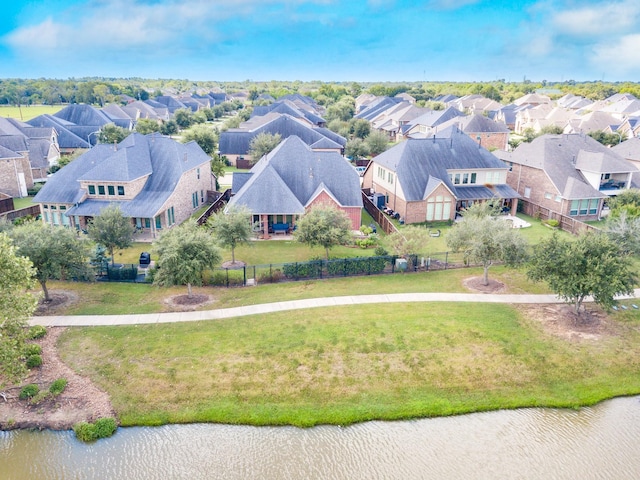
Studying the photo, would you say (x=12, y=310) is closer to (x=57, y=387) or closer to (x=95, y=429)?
(x=57, y=387)

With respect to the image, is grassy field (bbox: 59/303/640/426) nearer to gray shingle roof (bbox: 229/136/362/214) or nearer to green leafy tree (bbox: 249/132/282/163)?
gray shingle roof (bbox: 229/136/362/214)

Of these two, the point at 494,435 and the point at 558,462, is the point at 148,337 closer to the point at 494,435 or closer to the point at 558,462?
the point at 494,435

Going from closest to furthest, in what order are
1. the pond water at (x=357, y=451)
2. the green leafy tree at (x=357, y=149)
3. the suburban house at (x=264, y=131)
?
the pond water at (x=357, y=451) < the suburban house at (x=264, y=131) < the green leafy tree at (x=357, y=149)

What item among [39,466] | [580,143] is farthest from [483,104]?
[39,466]

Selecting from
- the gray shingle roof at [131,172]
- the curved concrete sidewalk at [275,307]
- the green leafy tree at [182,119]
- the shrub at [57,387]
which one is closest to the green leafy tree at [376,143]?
the gray shingle roof at [131,172]

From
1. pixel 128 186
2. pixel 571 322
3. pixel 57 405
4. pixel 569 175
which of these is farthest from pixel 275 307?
pixel 569 175

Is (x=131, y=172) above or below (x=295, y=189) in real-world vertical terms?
above

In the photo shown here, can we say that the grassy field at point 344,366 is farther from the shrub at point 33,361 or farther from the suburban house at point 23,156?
the suburban house at point 23,156
